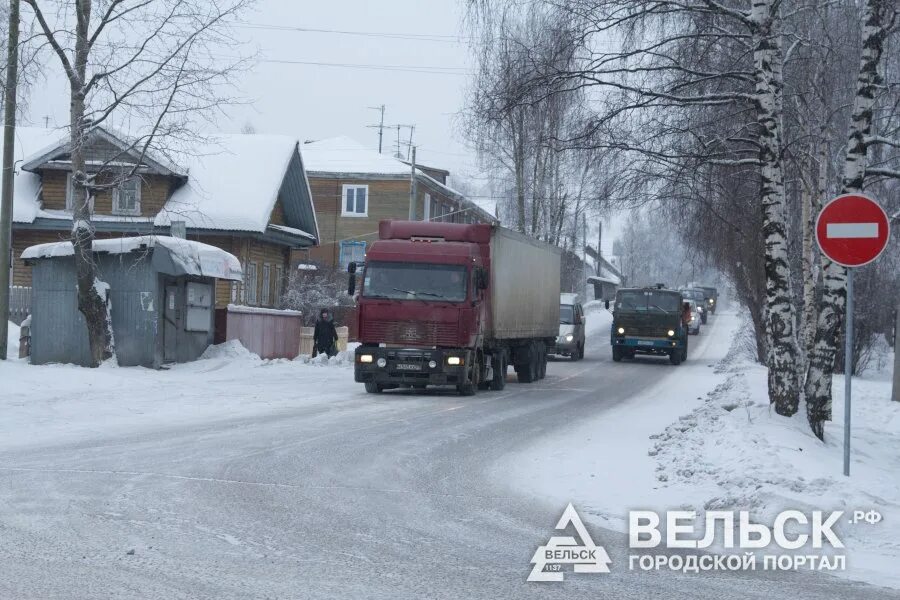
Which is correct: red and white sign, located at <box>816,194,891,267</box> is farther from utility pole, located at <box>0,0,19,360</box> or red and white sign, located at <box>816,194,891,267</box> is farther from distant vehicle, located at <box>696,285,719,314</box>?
distant vehicle, located at <box>696,285,719,314</box>

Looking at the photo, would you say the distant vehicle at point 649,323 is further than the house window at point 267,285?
No

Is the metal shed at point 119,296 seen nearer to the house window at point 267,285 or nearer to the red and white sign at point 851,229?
the red and white sign at point 851,229

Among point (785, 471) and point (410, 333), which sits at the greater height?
point (410, 333)

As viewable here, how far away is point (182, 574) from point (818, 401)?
9.18m

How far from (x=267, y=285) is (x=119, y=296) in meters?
18.8

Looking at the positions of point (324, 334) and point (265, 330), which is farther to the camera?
point (265, 330)

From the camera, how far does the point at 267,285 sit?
143 feet

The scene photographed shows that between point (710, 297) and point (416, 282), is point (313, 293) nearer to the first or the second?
point (416, 282)

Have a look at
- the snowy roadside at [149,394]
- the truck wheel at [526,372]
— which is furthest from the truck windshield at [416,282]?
the truck wheel at [526,372]

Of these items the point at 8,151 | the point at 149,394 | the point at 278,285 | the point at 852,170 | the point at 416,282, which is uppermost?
the point at 8,151

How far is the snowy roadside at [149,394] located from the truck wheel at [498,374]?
290 cm

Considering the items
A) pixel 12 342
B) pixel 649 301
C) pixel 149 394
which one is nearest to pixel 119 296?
pixel 149 394

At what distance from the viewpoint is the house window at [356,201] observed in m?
62.6

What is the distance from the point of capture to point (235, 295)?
4053 cm
